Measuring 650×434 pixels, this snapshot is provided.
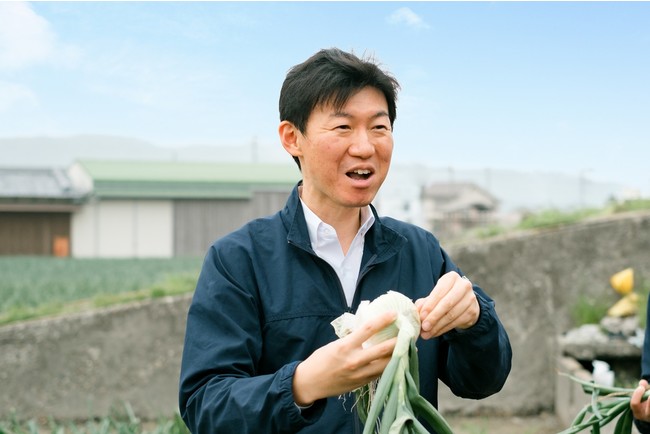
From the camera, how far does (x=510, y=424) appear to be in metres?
5.72

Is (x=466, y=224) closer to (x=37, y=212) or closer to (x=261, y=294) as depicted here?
(x=37, y=212)

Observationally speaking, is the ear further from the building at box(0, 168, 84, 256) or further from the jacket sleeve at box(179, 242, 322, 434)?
the building at box(0, 168, 84, 256)

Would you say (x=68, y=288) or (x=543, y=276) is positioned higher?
(x=543, y=276)

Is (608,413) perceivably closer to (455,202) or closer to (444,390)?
(444,390)

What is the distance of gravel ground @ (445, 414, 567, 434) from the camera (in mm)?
5496

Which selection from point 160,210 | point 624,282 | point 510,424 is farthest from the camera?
point 160,210

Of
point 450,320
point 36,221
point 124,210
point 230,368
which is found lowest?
point 36,221

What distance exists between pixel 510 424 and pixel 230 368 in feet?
15.2

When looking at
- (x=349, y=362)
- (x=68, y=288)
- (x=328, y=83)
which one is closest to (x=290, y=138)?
(x=328, y=83)

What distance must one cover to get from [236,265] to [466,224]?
30.4m

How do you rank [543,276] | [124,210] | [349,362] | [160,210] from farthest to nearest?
1. [160,210]
2. [124,210]
3. [543,276]
4. [349,362]

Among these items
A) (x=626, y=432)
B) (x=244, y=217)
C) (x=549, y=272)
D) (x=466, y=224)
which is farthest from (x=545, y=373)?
(x=466, y=224)

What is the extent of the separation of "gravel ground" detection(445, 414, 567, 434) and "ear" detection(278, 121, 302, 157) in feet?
13.2

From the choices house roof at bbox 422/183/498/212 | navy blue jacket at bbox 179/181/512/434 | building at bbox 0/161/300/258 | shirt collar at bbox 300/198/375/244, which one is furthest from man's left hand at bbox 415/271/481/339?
house roof at bbox 422/183/498/212
